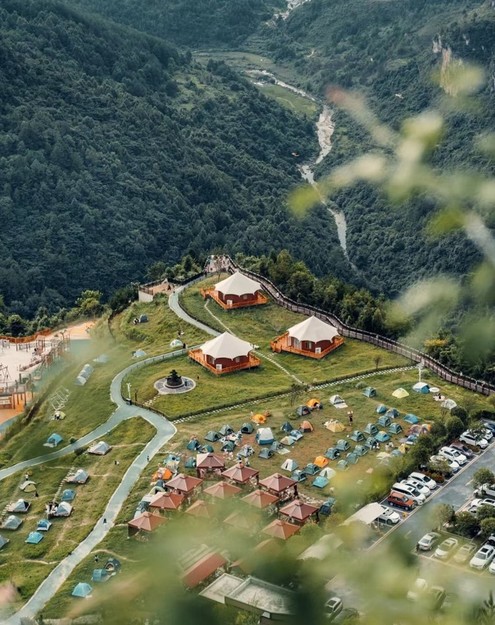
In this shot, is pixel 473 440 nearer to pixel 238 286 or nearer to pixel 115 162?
pixel 238 286

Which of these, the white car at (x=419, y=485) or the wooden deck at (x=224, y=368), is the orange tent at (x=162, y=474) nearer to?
the white car at (x=419, y=485)

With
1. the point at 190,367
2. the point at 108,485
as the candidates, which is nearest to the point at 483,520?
the point at 108,485

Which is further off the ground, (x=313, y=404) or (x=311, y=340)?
(x=313, y=404)

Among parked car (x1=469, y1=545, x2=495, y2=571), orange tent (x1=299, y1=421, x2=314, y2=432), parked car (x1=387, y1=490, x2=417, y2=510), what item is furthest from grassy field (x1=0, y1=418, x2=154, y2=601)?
parked car (x1=469, y1=545, x2=495, y2=571)

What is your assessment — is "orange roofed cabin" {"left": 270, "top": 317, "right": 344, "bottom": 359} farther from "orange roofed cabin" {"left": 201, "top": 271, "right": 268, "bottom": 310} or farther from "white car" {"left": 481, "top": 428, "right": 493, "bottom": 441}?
"white car" {"left": 481, "top": 428, "right": 493, "bottom": 441}

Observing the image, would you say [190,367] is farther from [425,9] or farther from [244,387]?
[425,9]

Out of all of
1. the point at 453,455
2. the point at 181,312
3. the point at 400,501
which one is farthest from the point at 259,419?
the point at 181,312
